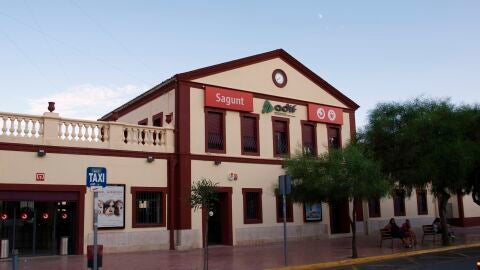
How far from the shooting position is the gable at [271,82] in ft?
83.2

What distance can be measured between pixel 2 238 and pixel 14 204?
1.30 m

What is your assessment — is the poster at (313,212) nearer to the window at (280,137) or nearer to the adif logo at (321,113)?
the window at (280,137)

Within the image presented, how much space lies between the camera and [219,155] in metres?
24.4

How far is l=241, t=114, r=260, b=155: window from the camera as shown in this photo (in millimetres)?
25766

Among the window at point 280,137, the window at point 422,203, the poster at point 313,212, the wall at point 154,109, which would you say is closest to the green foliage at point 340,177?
the window at point 280,137

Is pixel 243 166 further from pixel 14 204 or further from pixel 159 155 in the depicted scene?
pixel 14 204

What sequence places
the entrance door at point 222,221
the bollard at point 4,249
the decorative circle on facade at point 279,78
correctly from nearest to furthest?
the bollard at point 4,249 < the entrance door at point 222,221 < the decorative circle on facade at point 279,78

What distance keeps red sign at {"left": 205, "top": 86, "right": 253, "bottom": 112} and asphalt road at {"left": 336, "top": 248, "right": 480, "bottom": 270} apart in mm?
11044

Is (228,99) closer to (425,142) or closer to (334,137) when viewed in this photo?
(334,137)

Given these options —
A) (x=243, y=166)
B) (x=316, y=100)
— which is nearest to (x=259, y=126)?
(x=243, y=166)

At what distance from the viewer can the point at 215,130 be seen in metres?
24.9

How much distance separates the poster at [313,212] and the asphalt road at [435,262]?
8.89 meters

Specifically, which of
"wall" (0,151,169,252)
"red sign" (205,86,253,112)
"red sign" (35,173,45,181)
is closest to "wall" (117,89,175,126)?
"red sign" (205,86,253,112)

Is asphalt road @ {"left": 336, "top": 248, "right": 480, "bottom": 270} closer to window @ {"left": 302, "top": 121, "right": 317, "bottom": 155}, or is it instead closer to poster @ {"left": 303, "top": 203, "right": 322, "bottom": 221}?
poster @ {"left": 303, "top": 203, "right": 322, "bottom": 221}
